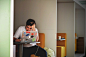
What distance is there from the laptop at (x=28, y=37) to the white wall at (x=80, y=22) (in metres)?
1.03

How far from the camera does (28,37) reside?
2055 mm

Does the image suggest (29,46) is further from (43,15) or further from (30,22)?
(43,15)

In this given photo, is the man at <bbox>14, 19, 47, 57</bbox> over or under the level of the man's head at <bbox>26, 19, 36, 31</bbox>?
under

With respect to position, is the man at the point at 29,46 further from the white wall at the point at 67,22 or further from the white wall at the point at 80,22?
the white wall at the point at 80,22

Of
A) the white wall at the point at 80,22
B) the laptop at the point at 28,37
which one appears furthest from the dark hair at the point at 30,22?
the white wall at the point at 80,22

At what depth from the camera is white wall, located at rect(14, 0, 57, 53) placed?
2.14 meters

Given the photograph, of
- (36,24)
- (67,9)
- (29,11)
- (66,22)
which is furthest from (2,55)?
(67,9)

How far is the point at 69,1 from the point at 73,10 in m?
0.23

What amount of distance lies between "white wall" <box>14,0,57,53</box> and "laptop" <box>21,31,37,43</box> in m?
0.17

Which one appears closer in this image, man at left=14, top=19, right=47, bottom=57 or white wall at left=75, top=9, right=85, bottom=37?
man at left=14, top=19, right=47, bottom=57

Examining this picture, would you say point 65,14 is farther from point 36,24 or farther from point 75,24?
point 36,24

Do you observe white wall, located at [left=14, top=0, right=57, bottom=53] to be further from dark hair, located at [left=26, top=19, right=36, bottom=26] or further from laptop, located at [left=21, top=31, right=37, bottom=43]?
laptop, located at [left=21, top=31, right=37, bottom=43]

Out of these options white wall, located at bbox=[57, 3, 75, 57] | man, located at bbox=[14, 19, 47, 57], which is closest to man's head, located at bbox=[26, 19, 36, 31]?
man, located at bbox=[14, 19, 47, 57]

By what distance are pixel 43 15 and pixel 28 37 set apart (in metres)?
0.59
